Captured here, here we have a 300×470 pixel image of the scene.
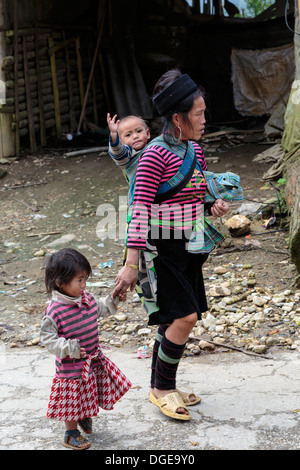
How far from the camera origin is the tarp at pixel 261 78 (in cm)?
1086

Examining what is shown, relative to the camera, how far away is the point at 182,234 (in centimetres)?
296

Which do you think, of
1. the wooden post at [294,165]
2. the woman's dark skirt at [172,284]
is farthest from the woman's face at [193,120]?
the wooden post at [294,165]

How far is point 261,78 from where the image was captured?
11.0 m

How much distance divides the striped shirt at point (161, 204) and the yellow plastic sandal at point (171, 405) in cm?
81

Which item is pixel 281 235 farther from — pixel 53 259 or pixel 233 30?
pixel 233 30

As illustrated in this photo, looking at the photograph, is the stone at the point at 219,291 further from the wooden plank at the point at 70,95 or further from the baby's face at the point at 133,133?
the wooden plank at the point at 70,95

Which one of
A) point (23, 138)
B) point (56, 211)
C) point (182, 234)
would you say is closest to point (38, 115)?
point (23, 138)

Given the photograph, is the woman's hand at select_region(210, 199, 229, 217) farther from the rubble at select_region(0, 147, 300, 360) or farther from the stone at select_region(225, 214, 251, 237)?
the stone at select_region(225, 214, 251, 237)

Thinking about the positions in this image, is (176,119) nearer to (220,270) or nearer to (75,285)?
(75,285)

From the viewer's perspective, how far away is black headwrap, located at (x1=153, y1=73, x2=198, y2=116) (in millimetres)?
2859

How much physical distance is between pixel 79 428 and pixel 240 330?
1.62 meters

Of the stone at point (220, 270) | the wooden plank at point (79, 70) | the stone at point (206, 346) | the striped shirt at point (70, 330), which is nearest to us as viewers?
the striped shirt at point (70, 330)

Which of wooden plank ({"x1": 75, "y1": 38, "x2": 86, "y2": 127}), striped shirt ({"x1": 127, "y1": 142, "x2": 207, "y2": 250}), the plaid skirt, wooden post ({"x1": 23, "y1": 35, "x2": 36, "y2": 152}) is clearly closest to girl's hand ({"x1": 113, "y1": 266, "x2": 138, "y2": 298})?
striped shirt ({"x1": 127, "y1": 142, "x2": 207, "y2": 250})

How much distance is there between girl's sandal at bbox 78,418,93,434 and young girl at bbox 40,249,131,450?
0.04m
